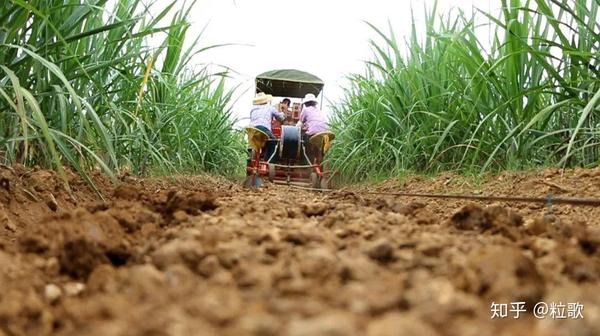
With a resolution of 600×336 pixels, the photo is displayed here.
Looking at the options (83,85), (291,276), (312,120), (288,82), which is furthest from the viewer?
(288,82)

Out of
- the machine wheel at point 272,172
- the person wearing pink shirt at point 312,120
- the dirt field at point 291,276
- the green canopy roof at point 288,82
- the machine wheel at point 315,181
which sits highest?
the green canopy roof at point 288,82

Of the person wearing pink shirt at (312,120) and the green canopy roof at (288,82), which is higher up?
the green canopy roof at (288,82)

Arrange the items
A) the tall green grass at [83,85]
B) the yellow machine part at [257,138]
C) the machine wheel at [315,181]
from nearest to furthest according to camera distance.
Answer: the tall green grass at [83,85]
the machine wheel at [315,181]
the yellow machine part at [257,138]

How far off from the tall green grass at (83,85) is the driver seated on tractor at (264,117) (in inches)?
113

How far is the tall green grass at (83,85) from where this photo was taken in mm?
1669

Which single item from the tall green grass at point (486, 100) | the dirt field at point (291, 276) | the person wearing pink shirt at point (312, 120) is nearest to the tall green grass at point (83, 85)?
the dirt field at point (291, 276)

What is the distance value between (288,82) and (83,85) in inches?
297

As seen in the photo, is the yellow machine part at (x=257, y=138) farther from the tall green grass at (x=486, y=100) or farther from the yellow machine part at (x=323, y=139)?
the tall green grass at (x=486, y=100)

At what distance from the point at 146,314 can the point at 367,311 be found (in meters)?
0.19

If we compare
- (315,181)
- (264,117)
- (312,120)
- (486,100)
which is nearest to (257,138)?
(264,117)

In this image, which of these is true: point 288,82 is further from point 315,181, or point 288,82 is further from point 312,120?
point 315,181

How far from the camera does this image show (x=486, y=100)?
3.00 metres

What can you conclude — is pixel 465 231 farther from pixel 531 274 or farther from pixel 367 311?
pixel 367 311

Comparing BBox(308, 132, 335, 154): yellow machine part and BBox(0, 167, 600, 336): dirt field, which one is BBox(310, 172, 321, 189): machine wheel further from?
BBox(0, 167, 600, 336): dirt field
